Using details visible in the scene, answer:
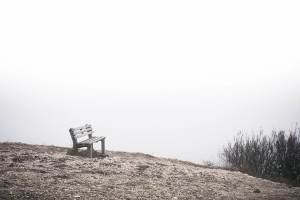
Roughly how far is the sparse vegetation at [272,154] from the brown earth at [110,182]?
614 cm

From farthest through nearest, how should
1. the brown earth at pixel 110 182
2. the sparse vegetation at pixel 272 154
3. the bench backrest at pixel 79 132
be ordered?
the sparse vegetation at pixel 272 154, the bench backrest at pixel 79 132, the brown earth at pixel 110 182

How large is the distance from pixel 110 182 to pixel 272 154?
10412 mm

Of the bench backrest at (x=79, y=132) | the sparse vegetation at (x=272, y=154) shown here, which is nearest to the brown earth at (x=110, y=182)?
the bench backrest at (x=79, y=132)

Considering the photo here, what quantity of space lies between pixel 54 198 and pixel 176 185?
285 centimetres

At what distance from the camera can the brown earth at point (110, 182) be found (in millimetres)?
5406

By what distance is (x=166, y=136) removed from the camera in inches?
5576

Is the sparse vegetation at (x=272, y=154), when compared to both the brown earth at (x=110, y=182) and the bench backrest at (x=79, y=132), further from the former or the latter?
the bench backrest at (x=79, y=132)

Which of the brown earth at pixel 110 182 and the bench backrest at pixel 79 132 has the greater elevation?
the bench backrest at pixel 79 132

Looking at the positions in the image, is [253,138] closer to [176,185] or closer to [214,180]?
[214,180]

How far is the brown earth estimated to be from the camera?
17.7ft

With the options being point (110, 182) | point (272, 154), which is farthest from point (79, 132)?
point (272, 154)

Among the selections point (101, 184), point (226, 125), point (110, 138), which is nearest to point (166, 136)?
point (110, 138)

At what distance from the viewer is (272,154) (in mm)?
14469

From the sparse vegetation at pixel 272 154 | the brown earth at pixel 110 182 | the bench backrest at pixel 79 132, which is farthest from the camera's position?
the sparse vegetation at pixel 272 154
